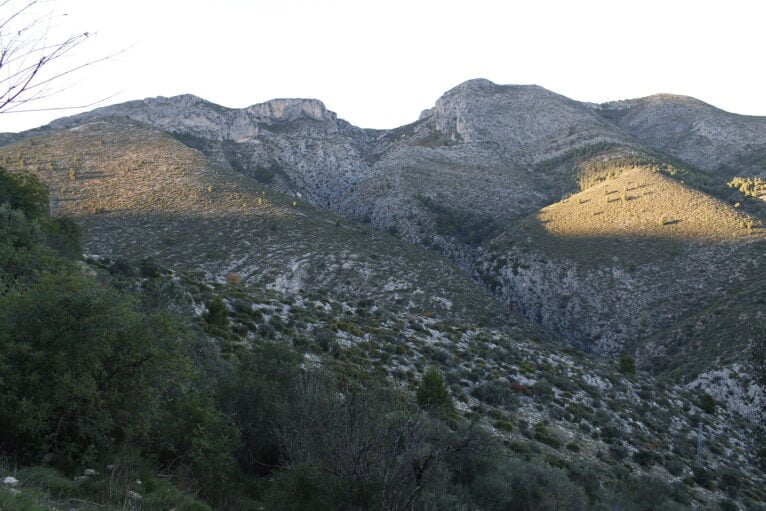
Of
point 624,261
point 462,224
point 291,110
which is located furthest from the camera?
point 291,110

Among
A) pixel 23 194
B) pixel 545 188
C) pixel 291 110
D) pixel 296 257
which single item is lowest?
pixel 296 257

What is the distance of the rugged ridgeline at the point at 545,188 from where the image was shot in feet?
126

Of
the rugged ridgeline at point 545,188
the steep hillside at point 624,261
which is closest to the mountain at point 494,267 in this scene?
the steep hillside at point 624,261

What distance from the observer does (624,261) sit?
1649 inches

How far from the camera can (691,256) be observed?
39906mm

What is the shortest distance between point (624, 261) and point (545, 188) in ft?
92.5

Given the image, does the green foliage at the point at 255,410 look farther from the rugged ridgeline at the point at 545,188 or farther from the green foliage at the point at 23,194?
the rugged ridgeline at the point at 545,188

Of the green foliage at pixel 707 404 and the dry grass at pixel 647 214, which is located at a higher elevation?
the dry grass at pixel 647 214

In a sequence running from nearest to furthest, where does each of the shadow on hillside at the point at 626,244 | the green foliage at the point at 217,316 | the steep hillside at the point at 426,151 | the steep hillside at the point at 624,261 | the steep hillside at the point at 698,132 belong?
the green foliage at the point at 217,316 < the steep hillside at the point at 624,261 < the shadow on hillside at the point at 626,244 < the steep hillside at the point at 426,151 < the steep hillside at the point at 698,132

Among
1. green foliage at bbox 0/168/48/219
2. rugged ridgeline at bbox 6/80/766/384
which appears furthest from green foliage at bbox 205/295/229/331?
rugged ridgeline at bbox 6/80/766/384

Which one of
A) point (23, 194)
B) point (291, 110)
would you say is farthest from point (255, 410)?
point (291, 110)

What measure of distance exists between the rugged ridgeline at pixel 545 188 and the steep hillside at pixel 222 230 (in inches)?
36.8

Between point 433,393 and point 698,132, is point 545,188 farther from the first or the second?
point 433,393

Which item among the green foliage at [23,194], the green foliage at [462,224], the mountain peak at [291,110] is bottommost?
the green foliage at [462,224]
